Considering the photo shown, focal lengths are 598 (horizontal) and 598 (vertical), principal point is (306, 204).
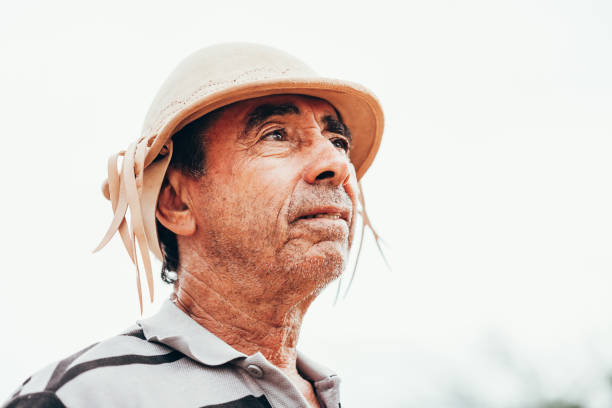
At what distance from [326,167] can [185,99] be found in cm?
64

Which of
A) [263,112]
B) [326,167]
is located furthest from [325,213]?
[263,112]

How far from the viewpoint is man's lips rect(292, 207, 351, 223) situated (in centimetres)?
222

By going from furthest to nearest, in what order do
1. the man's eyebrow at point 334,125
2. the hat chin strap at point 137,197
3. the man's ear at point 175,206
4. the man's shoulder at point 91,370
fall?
the man's eyebrow at point 334,125, the man's ear at point 175,206, the hat chin strap at point 137,197, the man's shoulder at point 91,370

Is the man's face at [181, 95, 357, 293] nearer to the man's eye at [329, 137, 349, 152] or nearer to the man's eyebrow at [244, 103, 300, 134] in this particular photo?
the man's eyebrow at [244, 103, 300, 134]

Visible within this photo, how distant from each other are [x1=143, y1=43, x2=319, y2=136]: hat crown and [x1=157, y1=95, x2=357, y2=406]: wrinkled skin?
113 mm

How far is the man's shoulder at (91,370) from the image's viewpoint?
5.55 ft

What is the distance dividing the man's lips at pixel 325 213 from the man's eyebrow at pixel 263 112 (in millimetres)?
433

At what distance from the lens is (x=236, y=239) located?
89.5 inches

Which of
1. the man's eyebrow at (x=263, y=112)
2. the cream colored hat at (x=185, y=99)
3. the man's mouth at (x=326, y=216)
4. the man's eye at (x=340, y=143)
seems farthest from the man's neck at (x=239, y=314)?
the man's eye at (x=340, y=143)

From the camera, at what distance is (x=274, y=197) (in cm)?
223

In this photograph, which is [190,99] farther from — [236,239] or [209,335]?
[209,335]

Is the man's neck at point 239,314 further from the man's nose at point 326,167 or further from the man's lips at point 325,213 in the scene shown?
the man's nose at point 326,167

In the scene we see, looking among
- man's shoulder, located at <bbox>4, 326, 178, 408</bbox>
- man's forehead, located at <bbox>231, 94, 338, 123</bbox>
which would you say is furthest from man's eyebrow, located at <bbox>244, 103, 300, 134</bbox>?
man's shoulder, located at <bbox>4, 326, 178, 408</bbox>

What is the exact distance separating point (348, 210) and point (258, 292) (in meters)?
0.47
